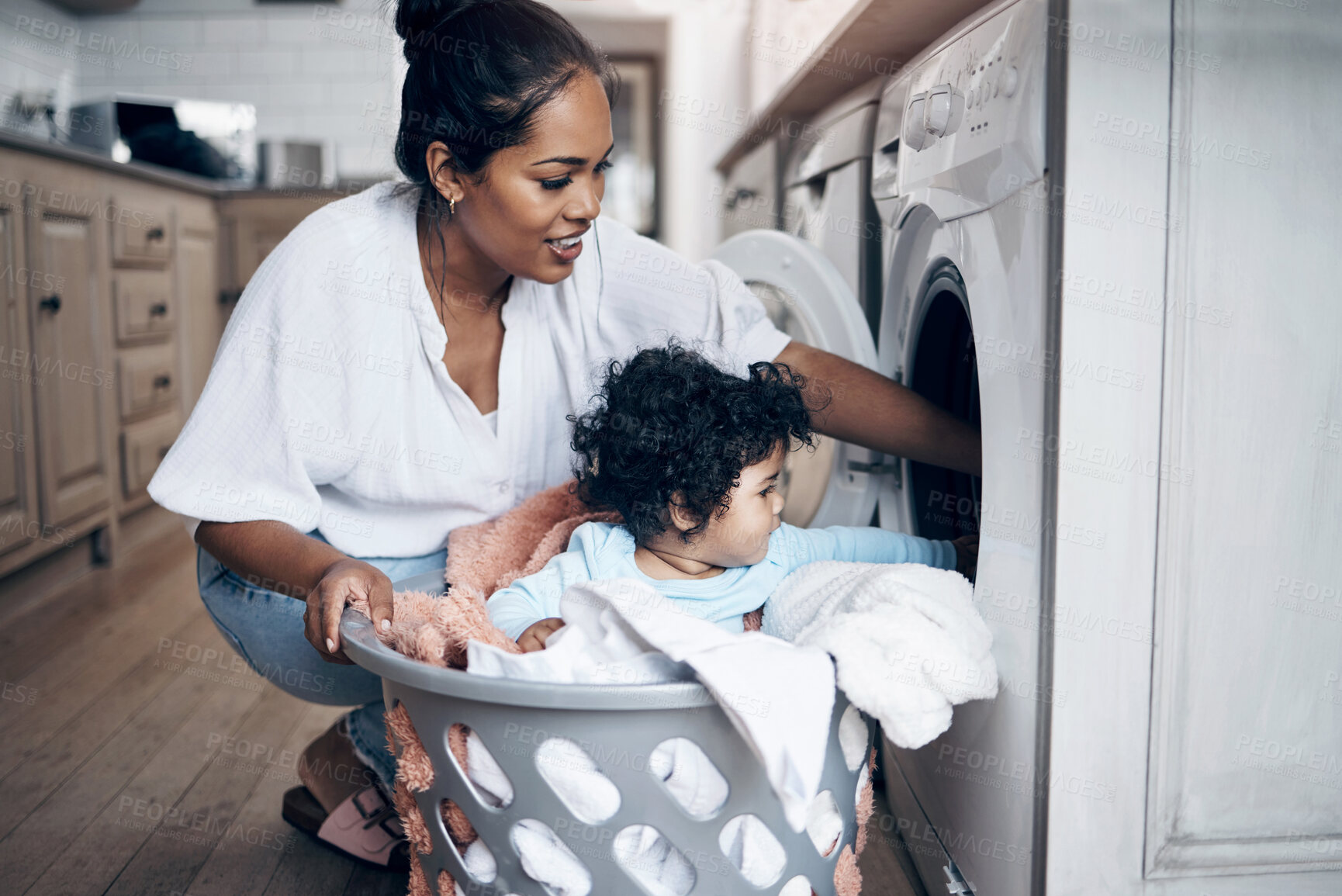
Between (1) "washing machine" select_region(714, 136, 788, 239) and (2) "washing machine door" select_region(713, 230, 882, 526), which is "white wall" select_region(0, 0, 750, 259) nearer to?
(1) "washing machine" select_region(714, 136, 788, 239)

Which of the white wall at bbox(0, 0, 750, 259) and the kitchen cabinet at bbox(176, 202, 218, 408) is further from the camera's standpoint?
the white wall at bbox(0, 0, 750, 259)

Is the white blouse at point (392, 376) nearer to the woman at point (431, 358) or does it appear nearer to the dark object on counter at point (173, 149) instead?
the woman at point (431, 358)

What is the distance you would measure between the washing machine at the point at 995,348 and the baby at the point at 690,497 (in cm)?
20

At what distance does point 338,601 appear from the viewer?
32.9 inches

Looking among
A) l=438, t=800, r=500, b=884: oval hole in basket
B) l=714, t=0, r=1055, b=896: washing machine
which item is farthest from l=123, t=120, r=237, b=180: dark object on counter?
l=438, t=800, r=500, b=884: oval hole in basket

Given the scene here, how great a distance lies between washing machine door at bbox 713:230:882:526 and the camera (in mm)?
1181

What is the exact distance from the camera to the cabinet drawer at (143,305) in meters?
2.34

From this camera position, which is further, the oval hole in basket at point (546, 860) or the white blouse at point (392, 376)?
the white blouse at point (392, 376)

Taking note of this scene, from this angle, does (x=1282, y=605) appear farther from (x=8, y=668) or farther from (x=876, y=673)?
(x=8, y=668)

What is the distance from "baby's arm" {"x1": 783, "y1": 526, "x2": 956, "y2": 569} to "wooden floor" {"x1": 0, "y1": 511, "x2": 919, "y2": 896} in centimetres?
37

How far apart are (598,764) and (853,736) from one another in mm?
207

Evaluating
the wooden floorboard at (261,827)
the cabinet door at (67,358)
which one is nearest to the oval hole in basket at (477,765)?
the wooden floorboard at (261,827)

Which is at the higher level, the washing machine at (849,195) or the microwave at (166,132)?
the microwave at (166,132)

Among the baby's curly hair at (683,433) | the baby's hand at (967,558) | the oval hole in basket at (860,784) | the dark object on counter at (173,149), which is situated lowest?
the oval hole in basket at (860,784)
